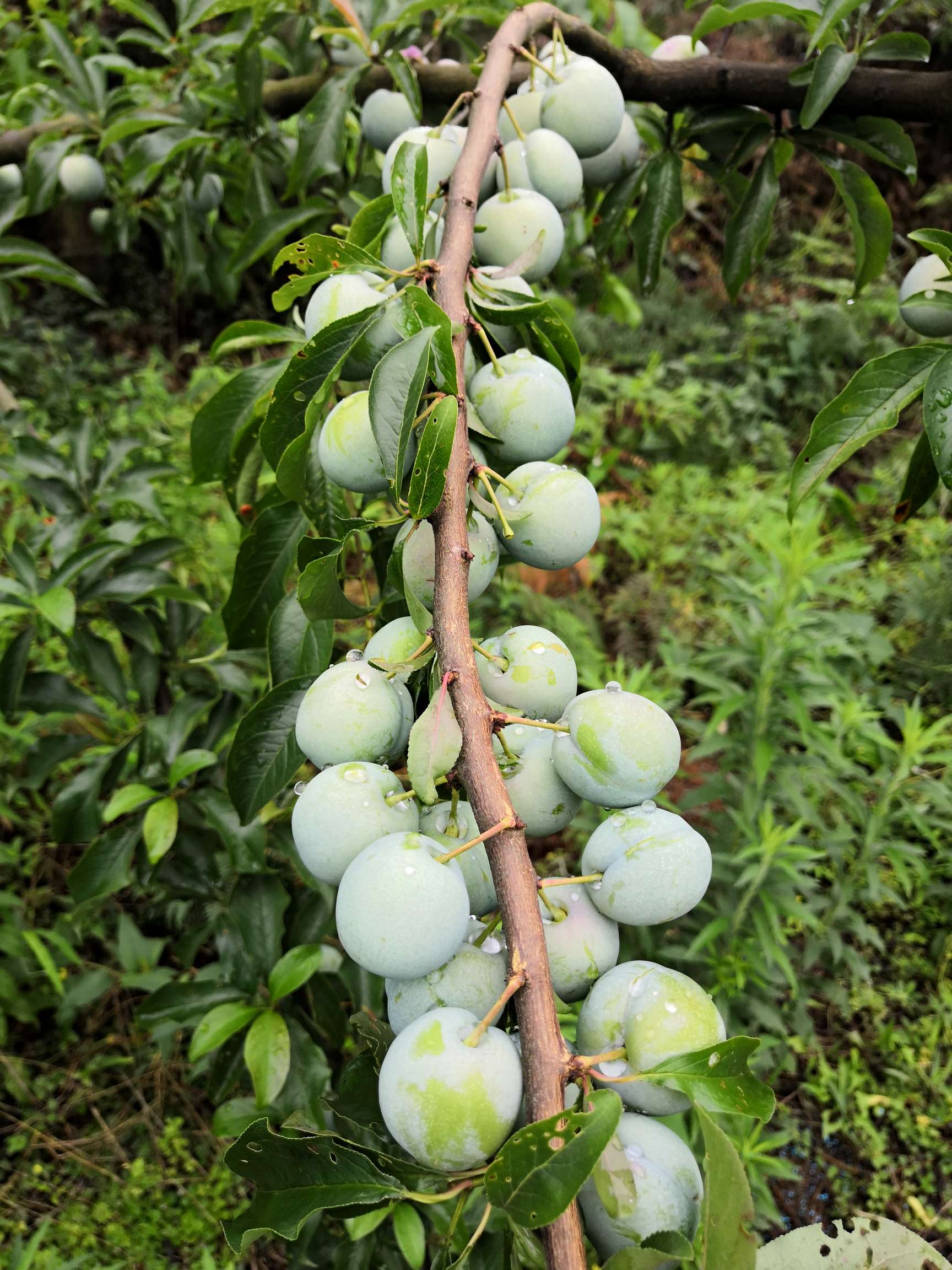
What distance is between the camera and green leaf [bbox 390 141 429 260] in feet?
2.46

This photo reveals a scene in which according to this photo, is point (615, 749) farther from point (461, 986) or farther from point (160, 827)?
point (160, 827)

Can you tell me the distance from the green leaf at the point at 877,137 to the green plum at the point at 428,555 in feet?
3.27

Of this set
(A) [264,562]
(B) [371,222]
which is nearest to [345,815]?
(A) [264,562]

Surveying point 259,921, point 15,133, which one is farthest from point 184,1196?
point 15,133

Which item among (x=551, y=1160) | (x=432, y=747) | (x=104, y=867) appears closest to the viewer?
(x=551, y=1160)

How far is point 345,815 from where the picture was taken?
591 mm

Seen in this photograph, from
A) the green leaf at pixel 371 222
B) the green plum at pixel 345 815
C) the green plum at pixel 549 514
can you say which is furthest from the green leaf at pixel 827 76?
the green plum at pixel 345 815

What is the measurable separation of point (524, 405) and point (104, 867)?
1.14 m

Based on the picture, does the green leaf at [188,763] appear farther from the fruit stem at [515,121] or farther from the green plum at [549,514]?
the fruit stem at [515,121]

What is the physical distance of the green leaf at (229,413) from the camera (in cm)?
108

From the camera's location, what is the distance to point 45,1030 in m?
2.15

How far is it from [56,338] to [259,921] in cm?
421

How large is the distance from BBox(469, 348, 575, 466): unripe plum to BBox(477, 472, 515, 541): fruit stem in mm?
86

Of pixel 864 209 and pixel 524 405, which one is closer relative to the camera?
pixel 524 405
